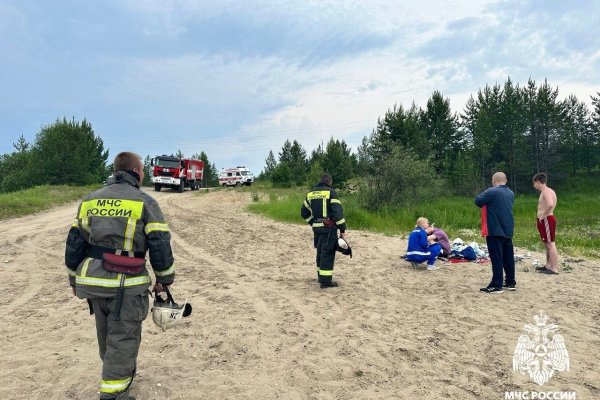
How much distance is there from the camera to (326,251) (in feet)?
24.4

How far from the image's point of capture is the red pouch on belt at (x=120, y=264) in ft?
11.1

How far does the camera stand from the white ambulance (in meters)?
44.2

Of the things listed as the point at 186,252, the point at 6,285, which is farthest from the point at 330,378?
the point at 186,252

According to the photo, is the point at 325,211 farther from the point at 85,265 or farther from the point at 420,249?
the point at 85,265

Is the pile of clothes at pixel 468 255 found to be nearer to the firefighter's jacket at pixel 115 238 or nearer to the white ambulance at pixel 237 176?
the firefighter's jacket at pixel 115 238

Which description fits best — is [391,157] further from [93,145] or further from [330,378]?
[93,145]

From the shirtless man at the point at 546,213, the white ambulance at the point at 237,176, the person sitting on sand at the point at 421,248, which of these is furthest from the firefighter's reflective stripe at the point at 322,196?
the white ambulance at the point at 237,176

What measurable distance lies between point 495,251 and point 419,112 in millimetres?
50068

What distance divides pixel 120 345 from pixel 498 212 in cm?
604

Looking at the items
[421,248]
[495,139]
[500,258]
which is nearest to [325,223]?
[421,248]

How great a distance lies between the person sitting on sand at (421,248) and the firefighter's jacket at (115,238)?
6.28 metres

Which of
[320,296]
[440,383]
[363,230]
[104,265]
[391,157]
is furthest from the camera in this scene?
[391,157]

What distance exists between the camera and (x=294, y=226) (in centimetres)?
1598

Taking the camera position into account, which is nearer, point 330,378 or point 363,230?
point 330,378
